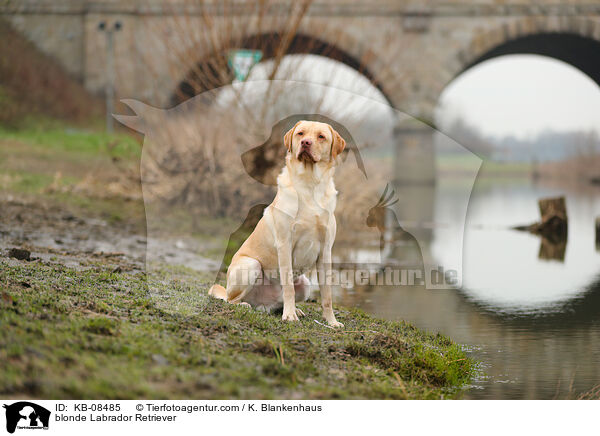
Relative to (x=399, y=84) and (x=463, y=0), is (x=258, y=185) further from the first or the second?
(x=463, y=0)

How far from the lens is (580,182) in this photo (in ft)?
124

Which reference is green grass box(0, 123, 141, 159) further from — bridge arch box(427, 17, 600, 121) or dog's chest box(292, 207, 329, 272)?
dog's chest box(292, 207, 329, 272)

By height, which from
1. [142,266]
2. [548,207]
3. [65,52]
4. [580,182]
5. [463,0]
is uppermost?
[463,0]

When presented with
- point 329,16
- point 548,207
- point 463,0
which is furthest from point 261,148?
point 463,0

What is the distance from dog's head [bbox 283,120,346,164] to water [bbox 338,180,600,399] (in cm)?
166

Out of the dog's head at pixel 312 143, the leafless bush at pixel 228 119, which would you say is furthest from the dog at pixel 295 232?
the leafless bush at pixel 228 119

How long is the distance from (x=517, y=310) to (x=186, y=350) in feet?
12.5

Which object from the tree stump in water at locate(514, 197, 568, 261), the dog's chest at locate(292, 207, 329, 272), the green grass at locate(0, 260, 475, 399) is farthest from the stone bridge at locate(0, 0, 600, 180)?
the dog's chest at locate(292, 207, 329, 272)

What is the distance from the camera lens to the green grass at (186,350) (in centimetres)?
328

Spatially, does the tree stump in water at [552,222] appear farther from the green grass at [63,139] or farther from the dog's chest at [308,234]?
the green grass at [63,139]

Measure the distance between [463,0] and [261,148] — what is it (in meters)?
17.7

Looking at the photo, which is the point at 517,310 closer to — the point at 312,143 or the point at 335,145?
the point at 335,145
